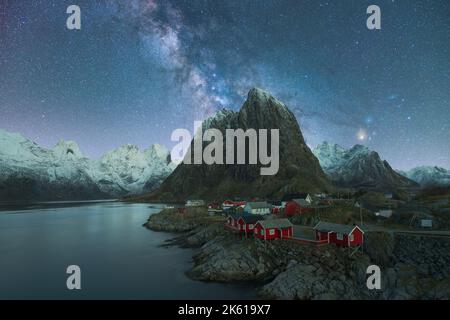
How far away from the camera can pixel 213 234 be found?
68875mm

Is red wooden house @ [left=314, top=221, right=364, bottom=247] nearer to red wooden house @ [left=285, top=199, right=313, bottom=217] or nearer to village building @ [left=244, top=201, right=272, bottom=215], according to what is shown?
red wooden house @ [left=285, top=199, right=313, bottom=217]

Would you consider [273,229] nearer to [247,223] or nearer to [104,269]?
[247,223]

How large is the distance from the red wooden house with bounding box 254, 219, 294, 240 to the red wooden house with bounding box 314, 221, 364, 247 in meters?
5.82

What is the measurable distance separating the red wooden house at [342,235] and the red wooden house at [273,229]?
19.1ft

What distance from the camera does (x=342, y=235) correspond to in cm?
4519

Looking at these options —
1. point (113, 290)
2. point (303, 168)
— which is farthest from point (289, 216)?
point (303, 168)

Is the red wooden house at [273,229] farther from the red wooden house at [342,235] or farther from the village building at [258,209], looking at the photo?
the village building at [258,209]

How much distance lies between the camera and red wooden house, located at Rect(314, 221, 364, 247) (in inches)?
1759

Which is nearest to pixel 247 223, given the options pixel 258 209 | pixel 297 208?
pixel 297 208

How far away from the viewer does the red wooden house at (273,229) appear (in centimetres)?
5033

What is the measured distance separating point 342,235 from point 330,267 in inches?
272

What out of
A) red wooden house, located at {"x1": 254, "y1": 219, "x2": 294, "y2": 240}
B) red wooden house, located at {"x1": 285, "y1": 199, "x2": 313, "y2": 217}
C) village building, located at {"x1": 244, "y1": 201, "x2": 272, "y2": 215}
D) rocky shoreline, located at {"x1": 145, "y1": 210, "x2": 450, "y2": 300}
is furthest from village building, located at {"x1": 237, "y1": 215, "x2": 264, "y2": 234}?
village building, located at {"x1": 244, "y1": 201, "x2": 272, "y2": 215}
